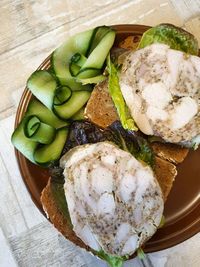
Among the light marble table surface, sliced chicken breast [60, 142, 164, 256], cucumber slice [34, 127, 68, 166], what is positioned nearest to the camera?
sliced chicken breast [60, 142, 164, 256]

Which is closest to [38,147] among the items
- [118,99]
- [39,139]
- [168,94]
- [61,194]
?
[39,139]

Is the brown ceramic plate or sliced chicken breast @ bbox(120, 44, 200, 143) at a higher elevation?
sliced chicken breast @ bbox(120, 44, 200, 143)

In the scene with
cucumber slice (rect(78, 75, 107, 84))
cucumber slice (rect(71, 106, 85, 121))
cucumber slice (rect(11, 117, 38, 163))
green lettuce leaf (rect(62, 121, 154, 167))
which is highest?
cucumber slice (rect(78, 75, 107, 84))

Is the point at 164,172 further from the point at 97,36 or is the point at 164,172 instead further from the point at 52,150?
the point at 97,36

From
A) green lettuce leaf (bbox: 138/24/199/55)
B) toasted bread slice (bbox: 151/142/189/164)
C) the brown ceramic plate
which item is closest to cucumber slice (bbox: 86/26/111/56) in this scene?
green lettuce leaf (bbox: 138/24/199/55)

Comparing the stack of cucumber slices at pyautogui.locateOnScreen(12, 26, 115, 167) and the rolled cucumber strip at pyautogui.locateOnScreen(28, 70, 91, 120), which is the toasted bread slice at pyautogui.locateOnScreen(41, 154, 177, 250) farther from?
the rolled cucumber strip at pyautogui.locateOnScreen(28, 70, 91, 120)

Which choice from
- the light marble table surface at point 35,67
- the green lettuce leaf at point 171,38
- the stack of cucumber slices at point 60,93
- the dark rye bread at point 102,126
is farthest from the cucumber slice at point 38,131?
the green lettuce leaf at point 171,38

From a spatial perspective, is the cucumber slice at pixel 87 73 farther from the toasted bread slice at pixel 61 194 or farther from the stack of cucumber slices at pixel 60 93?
the toasted bread slice at pixel 61 194
